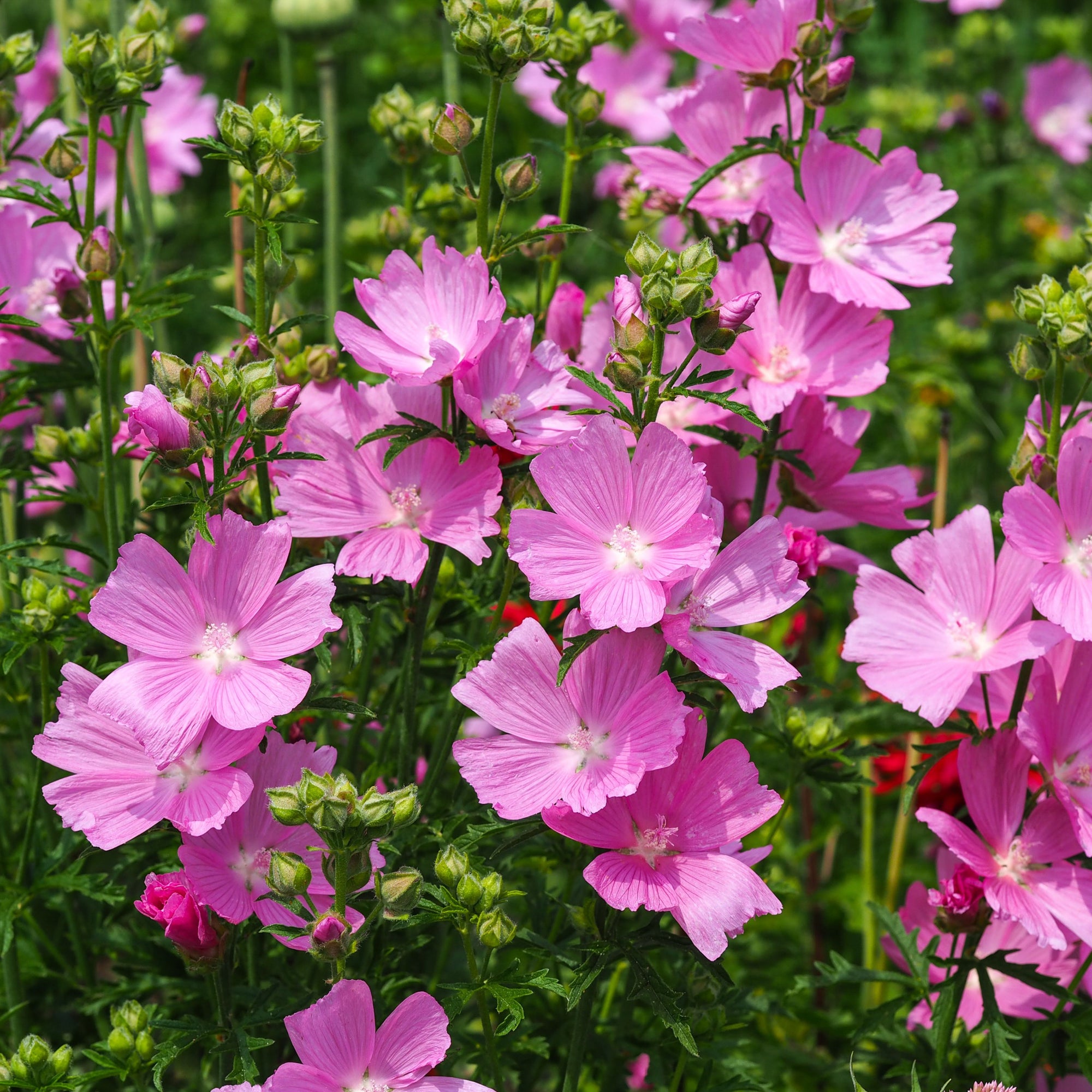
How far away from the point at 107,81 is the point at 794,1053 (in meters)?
1.55

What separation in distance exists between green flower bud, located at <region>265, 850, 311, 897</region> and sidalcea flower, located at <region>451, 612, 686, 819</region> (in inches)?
6.7

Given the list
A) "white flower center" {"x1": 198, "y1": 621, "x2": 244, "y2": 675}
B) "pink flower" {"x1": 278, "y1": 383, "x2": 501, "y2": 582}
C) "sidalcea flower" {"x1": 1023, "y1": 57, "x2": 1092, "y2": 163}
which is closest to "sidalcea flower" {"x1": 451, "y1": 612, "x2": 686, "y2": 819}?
"pink flower" {"x1": 278, "y1": 383, "x2": 501, "y2": 582}

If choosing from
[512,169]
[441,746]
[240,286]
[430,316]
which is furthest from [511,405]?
[240,286]

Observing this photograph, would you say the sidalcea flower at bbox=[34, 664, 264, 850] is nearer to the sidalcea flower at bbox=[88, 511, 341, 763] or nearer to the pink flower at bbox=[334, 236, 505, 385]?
the sidalcea flower at bbox=[88, 511, 341, 763]

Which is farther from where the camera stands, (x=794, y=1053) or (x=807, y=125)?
(x=794, y=1053)

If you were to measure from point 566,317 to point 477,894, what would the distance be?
0.74m

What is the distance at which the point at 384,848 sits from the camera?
135 centimetres

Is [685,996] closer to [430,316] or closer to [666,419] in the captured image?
[666,419]

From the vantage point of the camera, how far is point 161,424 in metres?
1.31

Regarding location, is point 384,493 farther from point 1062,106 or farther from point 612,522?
point 1062,106

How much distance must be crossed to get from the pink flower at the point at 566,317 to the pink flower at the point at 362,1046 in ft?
2.57

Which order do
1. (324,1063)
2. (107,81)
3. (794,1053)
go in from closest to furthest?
(324,1063), (107,81), (794,1053)

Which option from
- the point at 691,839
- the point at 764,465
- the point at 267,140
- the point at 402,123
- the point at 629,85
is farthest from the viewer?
the point at 629,85


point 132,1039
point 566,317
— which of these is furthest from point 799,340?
point 132,1039
